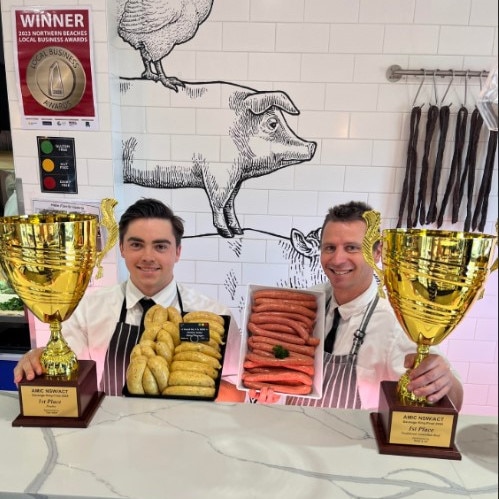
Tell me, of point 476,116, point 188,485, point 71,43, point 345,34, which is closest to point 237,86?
point 345,34

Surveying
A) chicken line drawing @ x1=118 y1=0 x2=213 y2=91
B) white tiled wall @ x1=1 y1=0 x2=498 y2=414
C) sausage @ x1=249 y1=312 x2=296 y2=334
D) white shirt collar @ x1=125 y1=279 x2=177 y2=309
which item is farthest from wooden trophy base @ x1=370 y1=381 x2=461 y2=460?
chicken line drawing @ x1=118 y1=0 x2=213 y2=91

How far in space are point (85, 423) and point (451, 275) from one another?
92 cm

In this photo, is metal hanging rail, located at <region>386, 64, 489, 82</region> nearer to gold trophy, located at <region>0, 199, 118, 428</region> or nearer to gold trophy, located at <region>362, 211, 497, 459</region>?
gold trophy, located at <region>362, 211, 497, 459</region>

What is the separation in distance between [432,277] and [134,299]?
1483 mm

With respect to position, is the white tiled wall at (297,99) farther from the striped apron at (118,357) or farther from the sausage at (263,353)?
the sausage at (263,353)

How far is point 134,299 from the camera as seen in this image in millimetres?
2064

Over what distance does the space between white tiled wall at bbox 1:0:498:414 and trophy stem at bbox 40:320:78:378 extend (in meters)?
1.37

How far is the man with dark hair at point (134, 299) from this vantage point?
1.96m

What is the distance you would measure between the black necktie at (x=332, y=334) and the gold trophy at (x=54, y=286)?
41.7 inches

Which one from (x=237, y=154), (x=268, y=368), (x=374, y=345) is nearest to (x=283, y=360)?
(x=268, y=368)

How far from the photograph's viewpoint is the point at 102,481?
0.88 m

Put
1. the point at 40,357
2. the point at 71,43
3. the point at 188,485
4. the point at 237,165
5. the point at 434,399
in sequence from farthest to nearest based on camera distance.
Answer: the point at 237,165 → the point at 71,43 → the point at 40,357 → the point at 434,399 → the point at 188,485

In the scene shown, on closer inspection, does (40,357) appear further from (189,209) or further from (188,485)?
(189,209)

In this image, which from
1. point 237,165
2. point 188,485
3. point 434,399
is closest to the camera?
point 188,485
